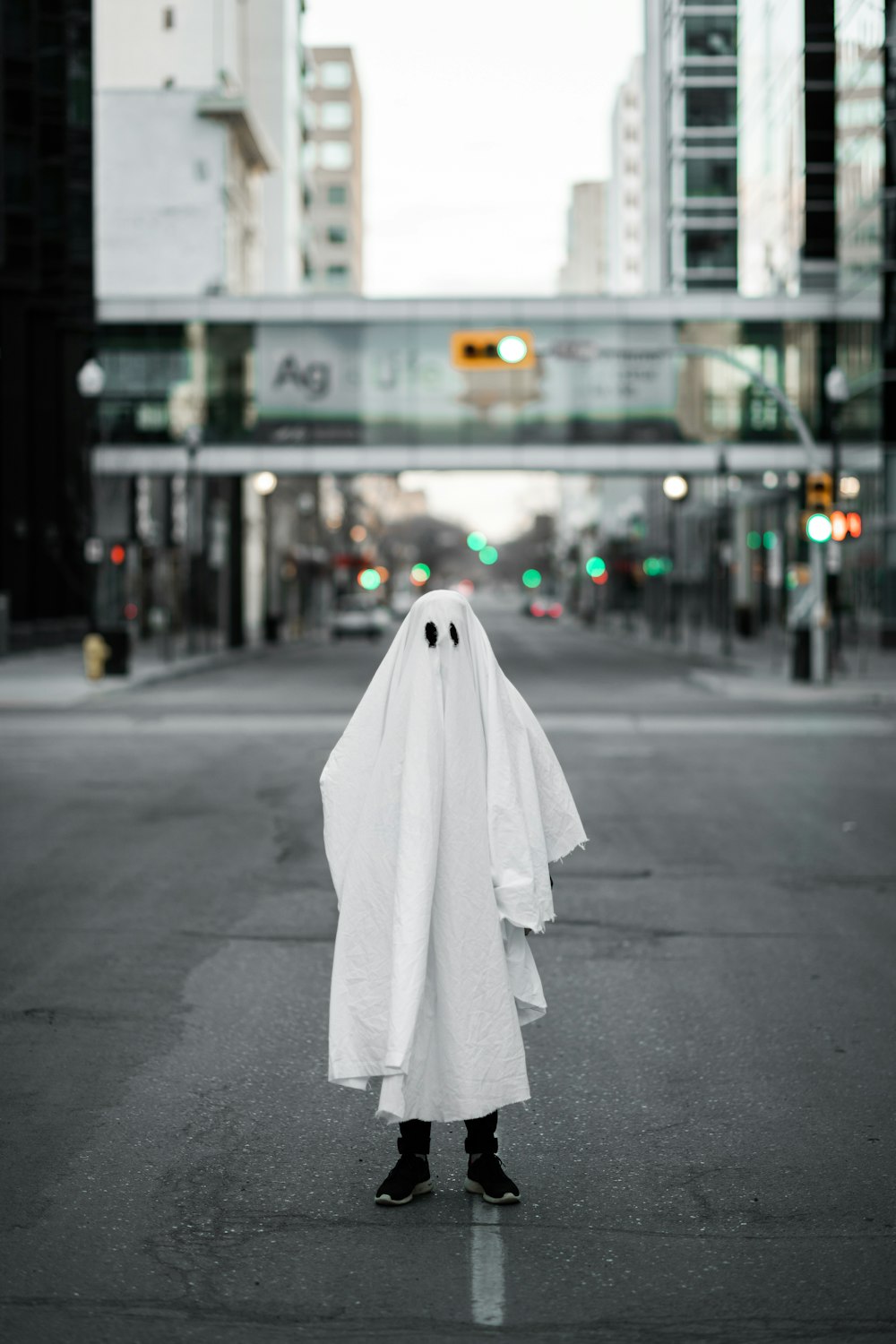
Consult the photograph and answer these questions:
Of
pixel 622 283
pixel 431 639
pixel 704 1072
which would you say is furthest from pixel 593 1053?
pixel 622 283

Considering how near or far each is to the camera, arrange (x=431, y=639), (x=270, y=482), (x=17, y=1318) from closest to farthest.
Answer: (x=17, y=1318) < (x=431, y=639) < (x=270, y=482)

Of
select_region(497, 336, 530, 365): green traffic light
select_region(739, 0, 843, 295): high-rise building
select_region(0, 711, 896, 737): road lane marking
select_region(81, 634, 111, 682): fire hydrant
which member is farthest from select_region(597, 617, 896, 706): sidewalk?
select_region(739, 0, 843, 295): high-rise building

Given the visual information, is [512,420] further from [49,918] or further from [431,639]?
[431,639]

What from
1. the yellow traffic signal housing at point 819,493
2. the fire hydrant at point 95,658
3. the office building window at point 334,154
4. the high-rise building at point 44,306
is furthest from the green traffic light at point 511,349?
the office building window at point 334,154

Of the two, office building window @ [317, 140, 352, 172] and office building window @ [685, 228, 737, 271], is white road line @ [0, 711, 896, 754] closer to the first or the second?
office building window @ [685, 228, 737, 271]

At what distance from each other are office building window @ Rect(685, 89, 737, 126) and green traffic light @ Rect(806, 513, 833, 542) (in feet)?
184

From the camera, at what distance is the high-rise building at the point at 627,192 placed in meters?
131

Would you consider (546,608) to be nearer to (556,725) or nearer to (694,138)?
(694,138)

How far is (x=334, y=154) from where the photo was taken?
131375 millimetres

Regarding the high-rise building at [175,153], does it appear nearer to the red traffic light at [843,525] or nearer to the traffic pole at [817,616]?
the red traffic light at [843,525]

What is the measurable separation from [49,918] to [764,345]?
41.8 metres

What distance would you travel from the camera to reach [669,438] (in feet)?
155

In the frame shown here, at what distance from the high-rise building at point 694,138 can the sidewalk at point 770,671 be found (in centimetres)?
3145

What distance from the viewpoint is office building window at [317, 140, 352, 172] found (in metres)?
131
